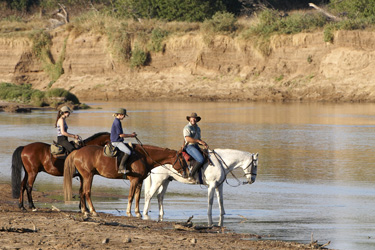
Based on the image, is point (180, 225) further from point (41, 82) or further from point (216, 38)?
point (41, 82)

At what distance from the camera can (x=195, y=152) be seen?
13.3m

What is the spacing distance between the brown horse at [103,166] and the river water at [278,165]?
0.80m

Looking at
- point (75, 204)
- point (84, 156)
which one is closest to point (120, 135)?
point (84, 156)

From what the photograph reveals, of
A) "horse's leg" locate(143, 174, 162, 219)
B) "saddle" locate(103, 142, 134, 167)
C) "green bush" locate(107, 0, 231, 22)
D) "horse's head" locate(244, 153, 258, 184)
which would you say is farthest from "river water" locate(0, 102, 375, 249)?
"green bush" locate(107, 0, 231, 22)

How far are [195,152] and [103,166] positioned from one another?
1.70 m

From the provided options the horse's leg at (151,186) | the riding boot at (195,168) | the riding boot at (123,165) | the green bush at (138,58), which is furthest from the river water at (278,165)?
the green bush at (138,58)

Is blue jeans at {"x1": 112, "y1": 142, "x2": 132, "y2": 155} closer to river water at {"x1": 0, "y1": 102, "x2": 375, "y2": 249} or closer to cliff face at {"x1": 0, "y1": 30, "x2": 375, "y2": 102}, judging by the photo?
river water at {"x1": 0, "y1": 102, "x2": 375, "y2": 249}

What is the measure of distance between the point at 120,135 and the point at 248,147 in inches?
479

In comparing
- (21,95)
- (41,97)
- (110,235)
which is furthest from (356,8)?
(110,235)

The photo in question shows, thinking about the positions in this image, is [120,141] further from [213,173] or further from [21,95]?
[21,95]

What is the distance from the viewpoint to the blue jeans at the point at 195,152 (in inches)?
524

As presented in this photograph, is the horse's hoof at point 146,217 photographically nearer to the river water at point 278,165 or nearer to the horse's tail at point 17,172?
the river water at point 278,165

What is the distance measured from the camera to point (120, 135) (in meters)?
13.0

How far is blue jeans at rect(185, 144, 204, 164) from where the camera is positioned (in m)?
13.3
